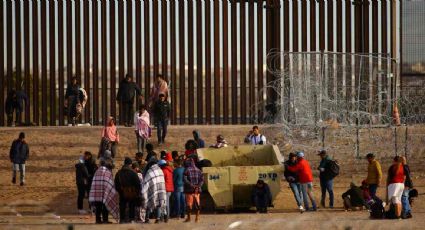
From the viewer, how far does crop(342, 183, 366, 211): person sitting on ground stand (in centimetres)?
3131

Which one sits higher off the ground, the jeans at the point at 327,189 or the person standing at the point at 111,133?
the person standing at the point at 111,133

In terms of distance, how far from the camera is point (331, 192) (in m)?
32.0

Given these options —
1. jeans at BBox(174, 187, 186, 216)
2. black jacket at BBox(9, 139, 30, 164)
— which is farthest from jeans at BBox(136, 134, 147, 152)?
jeans at BBox(174, 187, 186, 216)

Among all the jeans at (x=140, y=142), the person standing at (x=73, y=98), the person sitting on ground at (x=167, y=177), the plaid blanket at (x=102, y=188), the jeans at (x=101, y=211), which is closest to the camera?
the plaid blanket at (x=102, y=188)

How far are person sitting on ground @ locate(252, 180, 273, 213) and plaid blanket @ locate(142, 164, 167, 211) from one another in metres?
2.42

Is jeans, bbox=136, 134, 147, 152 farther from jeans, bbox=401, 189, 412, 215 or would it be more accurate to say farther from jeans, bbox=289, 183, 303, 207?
jeans, bbox=401, 189, 412, 215

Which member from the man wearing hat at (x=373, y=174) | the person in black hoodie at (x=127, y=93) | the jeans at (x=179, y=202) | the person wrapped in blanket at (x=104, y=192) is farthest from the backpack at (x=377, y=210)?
the person in black hoodie at (x=127, y=93)

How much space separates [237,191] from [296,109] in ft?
19.1

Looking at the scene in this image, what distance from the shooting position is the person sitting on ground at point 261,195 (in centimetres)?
3067

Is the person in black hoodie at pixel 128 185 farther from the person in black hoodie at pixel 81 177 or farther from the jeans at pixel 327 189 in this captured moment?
the jeans at pixel 327 189

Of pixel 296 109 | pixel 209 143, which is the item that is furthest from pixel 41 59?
pixel 296 109

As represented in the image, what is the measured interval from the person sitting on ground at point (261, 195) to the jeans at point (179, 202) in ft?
4.77

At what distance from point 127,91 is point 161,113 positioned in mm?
2365

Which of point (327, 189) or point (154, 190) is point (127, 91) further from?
point (154, 190)
